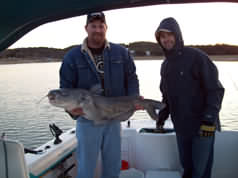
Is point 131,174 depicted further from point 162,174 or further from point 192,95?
point 192,95

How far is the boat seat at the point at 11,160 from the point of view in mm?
2023

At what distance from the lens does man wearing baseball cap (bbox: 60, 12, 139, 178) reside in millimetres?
3164

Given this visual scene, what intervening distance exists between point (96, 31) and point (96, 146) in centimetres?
127

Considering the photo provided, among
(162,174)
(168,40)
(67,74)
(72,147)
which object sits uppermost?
(168,40)

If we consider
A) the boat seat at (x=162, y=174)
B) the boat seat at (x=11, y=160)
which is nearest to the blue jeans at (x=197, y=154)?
the boat seat at (x=162, y=174)

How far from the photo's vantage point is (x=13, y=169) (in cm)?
205

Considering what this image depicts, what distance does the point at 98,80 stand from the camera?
3.19 m

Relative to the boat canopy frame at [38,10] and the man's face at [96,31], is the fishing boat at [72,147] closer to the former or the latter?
the boat canopy frame at [38,10]

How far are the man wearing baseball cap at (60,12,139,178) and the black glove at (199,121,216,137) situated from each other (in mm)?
827

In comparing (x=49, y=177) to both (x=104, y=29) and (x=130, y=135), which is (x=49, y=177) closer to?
(x=130, y=135)

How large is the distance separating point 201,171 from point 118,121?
1.09 m

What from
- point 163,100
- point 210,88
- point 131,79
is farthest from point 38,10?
point 163,100

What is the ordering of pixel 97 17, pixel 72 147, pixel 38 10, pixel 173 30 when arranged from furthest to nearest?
1. pixel 72 147
2. pixel 173 30
3. pixel 97 17
4. pixel 38 10

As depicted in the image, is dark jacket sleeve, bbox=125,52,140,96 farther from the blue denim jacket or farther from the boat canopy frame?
the boat canopy frame
